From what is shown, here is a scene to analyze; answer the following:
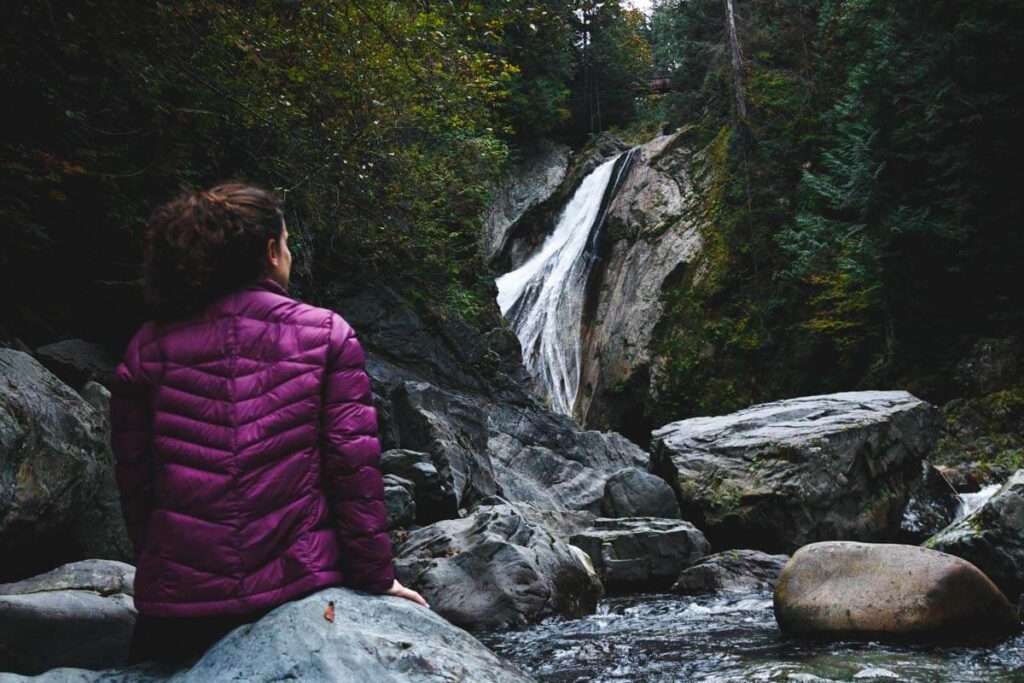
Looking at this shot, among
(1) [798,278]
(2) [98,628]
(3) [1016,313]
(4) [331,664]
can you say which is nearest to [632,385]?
(1) [798,278]

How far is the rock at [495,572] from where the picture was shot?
21.4 ft

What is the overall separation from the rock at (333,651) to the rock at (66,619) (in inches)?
69.3

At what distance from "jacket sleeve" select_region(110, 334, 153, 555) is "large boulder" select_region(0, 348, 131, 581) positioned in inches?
99.3

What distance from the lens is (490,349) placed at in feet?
55.4

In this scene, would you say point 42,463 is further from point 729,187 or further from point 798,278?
point 729,187

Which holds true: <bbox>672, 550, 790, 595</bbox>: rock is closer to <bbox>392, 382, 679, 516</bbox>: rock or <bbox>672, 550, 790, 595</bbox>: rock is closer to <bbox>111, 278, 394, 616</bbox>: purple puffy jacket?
<bbox>392, 382, 679, 516</bbox>: rock

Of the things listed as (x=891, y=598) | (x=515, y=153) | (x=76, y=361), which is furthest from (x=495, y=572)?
(x=515, y=153)

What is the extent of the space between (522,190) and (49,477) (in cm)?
2667

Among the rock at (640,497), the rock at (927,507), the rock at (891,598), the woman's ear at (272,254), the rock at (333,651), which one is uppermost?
the woman's ear at (272,254)

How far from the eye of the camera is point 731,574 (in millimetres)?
8070

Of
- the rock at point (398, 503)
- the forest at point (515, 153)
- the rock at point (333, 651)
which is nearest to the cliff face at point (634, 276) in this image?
the forest at point (515, 153)

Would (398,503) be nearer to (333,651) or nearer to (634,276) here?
(333,651)

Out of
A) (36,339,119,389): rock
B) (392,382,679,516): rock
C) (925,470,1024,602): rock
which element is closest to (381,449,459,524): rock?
(392,382,679,516): rock

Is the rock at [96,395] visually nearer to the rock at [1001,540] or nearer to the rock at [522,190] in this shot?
the rock at [1001,540]
